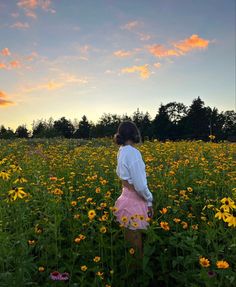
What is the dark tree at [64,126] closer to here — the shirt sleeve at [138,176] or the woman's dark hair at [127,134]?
the woman's dark hair at [127,134]

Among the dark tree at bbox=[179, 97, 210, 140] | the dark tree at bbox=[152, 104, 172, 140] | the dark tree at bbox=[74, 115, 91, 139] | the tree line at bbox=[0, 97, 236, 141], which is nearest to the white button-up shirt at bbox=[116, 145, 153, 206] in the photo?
the tree line at bbox=[0, 97, 236, 141]

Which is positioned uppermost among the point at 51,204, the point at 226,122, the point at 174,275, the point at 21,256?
the point at 226,122

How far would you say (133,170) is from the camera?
13.6ft

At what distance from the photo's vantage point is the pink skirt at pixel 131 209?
4152mm

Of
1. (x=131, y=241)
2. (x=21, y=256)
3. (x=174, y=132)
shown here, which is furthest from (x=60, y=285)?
(x=174, y=132)

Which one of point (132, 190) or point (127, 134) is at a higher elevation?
point (127, 134)

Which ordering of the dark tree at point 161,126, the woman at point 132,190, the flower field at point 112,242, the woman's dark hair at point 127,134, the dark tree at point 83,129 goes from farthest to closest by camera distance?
the dark tree at point 83,129, the dark tree at point 161,126, the woman's dark hair at point 127,134, the woman at point 132,190, the flower field at point 112,242

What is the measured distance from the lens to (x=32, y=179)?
6406 millimetres

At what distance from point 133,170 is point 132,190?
0.26 m

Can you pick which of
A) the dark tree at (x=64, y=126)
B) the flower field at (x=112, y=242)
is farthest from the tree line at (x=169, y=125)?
the flower field at (x=112, y=242)

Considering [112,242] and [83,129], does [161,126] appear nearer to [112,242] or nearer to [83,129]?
[83,129]

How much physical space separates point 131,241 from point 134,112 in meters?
67.6

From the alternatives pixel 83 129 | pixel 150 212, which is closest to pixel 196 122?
pixel 83 129

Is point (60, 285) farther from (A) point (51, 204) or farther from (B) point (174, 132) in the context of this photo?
(B) point (174, 132)
